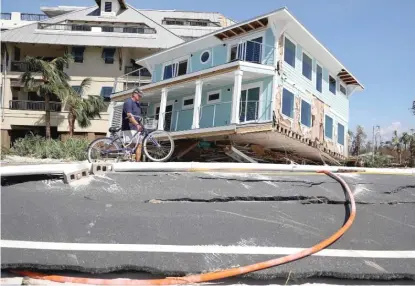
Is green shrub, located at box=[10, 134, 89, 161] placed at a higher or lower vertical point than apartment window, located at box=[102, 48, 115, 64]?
lower

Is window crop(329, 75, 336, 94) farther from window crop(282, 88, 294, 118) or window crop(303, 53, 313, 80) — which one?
window crop(282, 88, 294, 118)

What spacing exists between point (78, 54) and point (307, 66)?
20.8 m

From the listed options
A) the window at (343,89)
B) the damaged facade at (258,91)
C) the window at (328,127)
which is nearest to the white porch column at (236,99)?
the damaged facade at (258,91)

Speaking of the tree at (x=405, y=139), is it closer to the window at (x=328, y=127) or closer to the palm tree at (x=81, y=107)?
the window at (x=328, y=127)

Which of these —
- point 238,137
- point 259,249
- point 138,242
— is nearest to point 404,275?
point 259,249

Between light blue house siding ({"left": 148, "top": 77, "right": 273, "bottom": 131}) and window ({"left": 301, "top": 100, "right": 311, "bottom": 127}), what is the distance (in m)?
2.64

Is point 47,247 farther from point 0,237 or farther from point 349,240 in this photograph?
point 349,240

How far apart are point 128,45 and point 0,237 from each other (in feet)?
95.0

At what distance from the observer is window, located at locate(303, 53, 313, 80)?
741 inches

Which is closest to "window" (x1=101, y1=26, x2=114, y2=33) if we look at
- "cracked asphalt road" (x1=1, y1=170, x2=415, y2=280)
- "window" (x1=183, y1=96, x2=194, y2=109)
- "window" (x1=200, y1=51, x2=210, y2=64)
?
"window" (x1=200, y1=51, x2=210, y2=64)

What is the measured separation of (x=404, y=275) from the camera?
299 cm

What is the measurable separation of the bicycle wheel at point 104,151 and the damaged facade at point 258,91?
7623 mm

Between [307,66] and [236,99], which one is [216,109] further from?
[307,66]

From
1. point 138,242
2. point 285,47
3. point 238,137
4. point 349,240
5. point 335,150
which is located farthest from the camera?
point 335,150
